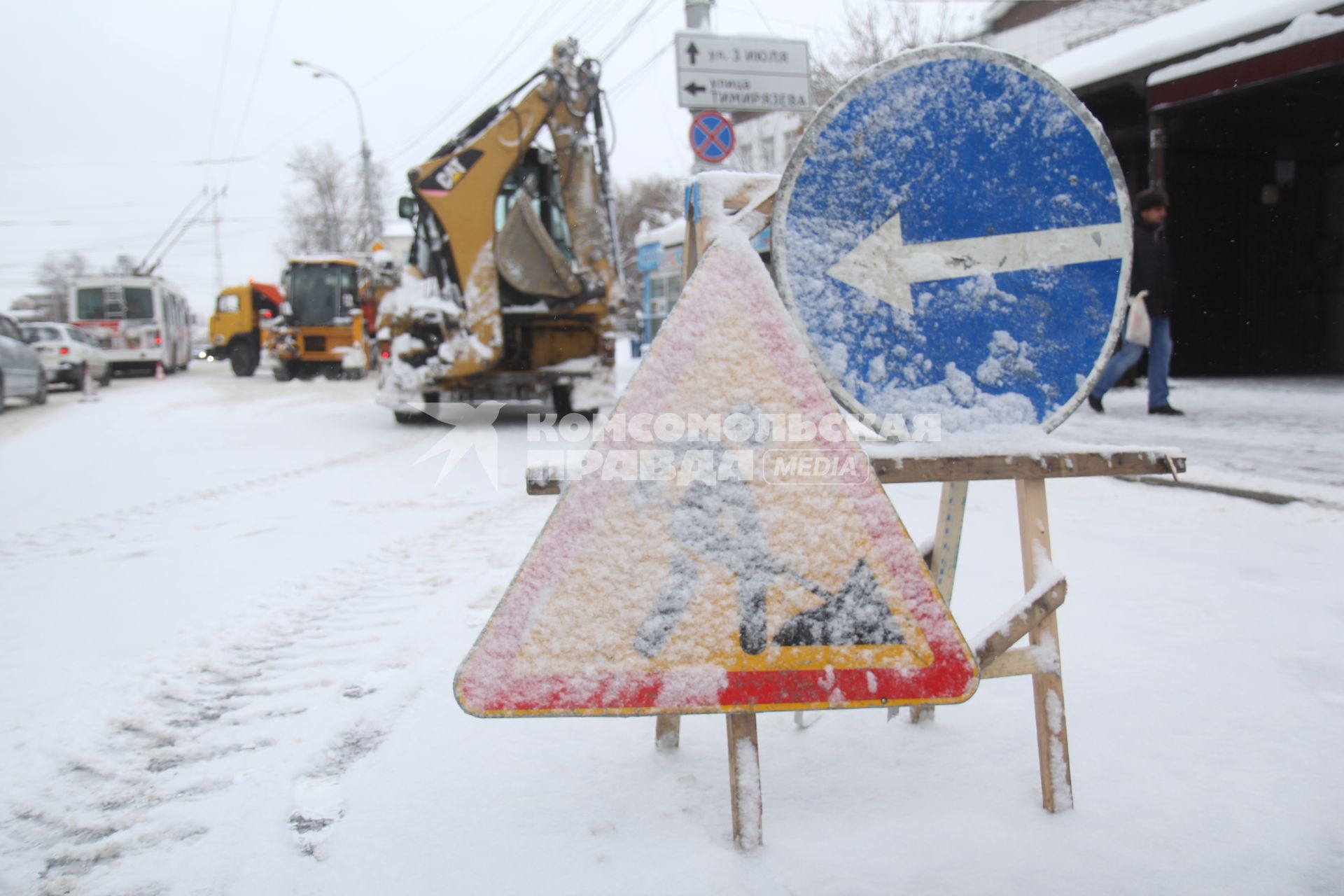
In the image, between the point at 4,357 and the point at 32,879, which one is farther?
the point at 4,357

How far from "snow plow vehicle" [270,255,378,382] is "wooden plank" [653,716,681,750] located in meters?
19.5

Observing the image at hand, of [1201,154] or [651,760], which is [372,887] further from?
[1201,154]

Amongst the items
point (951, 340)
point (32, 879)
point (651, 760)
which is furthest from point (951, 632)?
point (32, 879)

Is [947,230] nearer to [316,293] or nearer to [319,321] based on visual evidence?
[319,321]

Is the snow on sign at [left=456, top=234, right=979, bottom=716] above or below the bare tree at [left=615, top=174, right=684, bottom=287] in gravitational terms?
below

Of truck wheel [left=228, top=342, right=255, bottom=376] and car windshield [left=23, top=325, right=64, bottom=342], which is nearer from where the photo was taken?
car windshield [left=23, top=325, right=64, bottom=342]

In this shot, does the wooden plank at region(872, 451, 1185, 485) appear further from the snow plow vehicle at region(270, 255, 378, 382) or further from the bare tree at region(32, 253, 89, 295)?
the bare tree at region(32, 253, 89, 295)

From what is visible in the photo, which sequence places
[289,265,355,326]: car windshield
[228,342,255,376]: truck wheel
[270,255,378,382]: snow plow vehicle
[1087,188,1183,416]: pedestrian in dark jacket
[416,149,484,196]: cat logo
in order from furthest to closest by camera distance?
[228,342,255,376]: truck wheel < [289,265,355,326]: car windshield < [270,255,378,382]: snow plow vehicle < [416,149,484,196]: cat logo < [1087,188,1183,416]: pedestrian in dark jacket

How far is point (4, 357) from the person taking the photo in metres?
12.2

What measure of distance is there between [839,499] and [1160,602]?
2101 mm

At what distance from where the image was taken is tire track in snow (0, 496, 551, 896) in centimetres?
168

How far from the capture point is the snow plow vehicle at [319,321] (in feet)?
66.3
